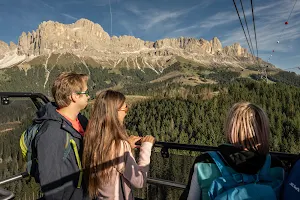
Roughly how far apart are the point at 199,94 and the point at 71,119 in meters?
144

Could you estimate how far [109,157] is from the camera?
2336 mm

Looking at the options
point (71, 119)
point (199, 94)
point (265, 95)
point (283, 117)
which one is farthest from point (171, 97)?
point (71, 119)

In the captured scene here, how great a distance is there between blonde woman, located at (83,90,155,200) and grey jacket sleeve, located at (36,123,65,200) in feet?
0.80

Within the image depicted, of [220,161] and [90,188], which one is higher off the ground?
[220,161]

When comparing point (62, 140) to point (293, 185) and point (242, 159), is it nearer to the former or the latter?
point (242, 159)

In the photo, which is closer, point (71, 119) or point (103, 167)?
point (103, 167)

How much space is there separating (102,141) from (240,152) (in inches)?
48.4

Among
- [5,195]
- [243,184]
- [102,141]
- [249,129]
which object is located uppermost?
[249,129]

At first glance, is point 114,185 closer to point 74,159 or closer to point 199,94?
point 74,159

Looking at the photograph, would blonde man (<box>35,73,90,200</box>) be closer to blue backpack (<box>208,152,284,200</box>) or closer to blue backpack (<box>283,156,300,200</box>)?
blue backpack (<box>208,152,284,200</box>)

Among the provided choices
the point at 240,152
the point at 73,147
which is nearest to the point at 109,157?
the point at 73,147

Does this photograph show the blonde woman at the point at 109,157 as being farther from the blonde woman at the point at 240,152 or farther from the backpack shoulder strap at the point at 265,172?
the backpack shoulder strap at the point at 265,172

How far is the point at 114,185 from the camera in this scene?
2396 mm

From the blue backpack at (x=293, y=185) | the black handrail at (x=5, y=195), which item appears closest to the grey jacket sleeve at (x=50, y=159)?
the black handrail at (x=5, y=195)
